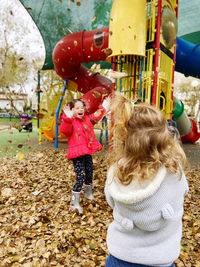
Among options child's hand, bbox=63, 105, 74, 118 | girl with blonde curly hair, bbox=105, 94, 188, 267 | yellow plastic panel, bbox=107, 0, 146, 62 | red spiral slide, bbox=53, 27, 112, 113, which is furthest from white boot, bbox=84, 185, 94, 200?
red spiral slide, bbox=53, 27, 112, 113

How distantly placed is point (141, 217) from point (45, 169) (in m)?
4.17

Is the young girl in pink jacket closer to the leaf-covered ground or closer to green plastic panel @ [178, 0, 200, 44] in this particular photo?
the leaf-covered ground

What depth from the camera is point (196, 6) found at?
22.9 feet

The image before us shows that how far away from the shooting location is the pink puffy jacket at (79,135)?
2861mm

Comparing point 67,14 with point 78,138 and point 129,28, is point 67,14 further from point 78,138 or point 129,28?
point 78,138

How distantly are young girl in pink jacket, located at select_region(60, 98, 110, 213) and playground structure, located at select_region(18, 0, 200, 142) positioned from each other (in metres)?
0.98

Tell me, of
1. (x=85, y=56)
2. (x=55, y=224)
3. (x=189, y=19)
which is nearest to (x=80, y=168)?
(x=55, y=224)

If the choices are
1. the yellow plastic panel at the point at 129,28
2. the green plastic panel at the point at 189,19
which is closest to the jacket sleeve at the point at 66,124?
the yellow plastic panel at the point at 129,28

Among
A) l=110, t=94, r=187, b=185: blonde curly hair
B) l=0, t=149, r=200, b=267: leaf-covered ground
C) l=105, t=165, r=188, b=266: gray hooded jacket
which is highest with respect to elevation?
l=110, t=94, r=187, b=185: blonde curly hair

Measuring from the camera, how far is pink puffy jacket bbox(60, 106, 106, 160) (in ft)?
9.39

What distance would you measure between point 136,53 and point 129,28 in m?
0.48

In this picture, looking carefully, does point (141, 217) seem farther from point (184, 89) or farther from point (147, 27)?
point (184, 89)

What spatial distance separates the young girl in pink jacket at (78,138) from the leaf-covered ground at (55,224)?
0.30m

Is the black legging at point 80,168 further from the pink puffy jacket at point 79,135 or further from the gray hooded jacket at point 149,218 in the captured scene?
the gray hooded jacket at point 149,218
